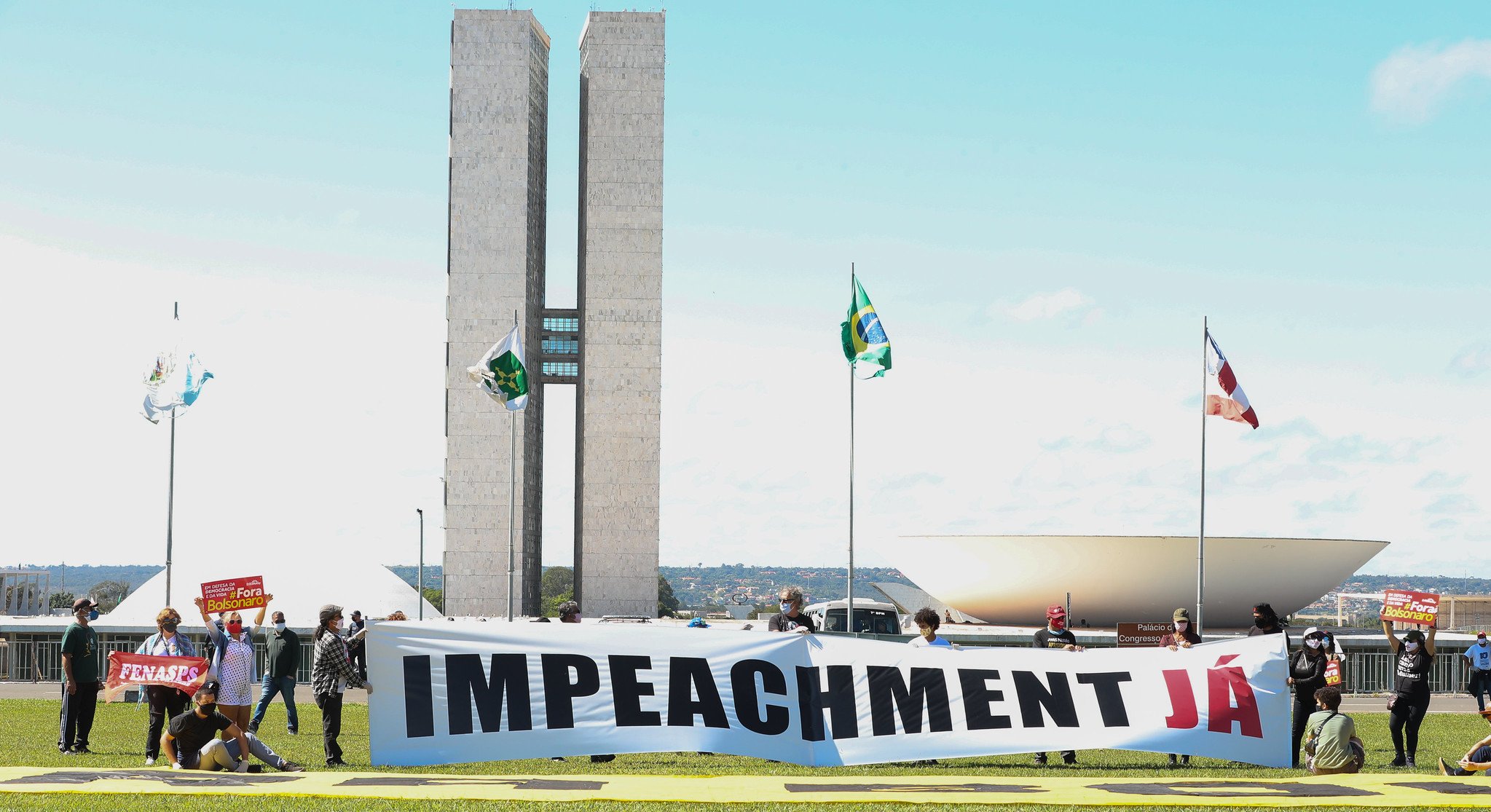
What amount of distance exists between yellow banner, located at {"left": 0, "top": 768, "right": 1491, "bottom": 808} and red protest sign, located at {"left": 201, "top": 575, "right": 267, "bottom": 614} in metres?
3.40

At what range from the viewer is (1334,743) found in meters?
14.0

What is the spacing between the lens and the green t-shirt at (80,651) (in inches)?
619

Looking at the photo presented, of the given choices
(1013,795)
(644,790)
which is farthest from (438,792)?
(1013,795)

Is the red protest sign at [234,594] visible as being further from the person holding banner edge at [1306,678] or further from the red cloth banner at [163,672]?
the person holding banner edge at [1306,678]

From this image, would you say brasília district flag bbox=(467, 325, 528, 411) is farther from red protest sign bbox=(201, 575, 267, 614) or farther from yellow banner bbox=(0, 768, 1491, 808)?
yellow banner bbox=(0, 768, 1491, 808)

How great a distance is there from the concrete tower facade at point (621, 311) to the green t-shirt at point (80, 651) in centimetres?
5727

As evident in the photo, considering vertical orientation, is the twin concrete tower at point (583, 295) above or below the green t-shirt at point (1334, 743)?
above

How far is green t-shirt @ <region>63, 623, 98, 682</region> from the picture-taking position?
15.7 m

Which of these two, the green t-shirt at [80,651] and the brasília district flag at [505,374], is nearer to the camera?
the green t-shirt at [80,651]

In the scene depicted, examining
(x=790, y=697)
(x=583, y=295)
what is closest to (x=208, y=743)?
(x=790, y=697)

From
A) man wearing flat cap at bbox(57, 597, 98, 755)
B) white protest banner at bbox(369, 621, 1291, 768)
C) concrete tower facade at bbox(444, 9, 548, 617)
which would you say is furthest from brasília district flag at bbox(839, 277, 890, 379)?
concrete tower facade at bbox(444, 9, 548, 617)

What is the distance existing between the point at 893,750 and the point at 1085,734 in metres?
1.89

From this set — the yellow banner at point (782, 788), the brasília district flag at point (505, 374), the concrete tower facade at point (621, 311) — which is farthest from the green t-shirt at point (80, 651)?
the concrete tower facade at point (621, 311)

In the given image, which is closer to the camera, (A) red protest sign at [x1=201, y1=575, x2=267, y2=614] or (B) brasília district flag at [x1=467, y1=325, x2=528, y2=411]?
(A) red protest sign at [x1=201, y1=575, x2=267, y2=614]
